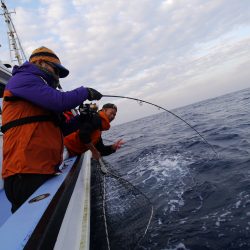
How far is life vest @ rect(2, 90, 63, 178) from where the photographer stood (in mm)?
2121

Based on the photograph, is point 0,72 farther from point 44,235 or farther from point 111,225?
point 44,235

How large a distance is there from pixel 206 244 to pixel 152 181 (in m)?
2.41

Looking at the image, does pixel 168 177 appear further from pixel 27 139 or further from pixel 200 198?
pixel 27 139

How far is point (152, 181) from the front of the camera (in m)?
4.93

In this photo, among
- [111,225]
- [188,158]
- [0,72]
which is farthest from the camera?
[188,158]

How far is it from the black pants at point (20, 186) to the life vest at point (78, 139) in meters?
1.87

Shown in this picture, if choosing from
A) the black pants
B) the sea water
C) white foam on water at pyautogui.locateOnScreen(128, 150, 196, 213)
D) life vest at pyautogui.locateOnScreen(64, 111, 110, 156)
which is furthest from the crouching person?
white foam on water at pyautogui.locateOnScreen(128, 150, 196, 213)

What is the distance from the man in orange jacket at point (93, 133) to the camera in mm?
3833

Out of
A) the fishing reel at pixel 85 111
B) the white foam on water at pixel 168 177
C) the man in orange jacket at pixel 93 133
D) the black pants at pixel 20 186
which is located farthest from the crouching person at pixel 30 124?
the white foam on water at pixel 168 177

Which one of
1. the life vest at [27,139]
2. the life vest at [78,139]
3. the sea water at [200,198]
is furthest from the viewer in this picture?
the life vest at [78,139]

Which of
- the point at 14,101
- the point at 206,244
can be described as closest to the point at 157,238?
the point at 206,244

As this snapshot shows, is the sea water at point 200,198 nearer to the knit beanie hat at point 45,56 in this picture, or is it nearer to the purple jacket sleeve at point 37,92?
the purple jacket sleeve at point 37,92

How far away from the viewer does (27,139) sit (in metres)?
2.16

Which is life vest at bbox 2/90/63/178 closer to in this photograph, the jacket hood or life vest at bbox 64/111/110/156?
the jacket hood
